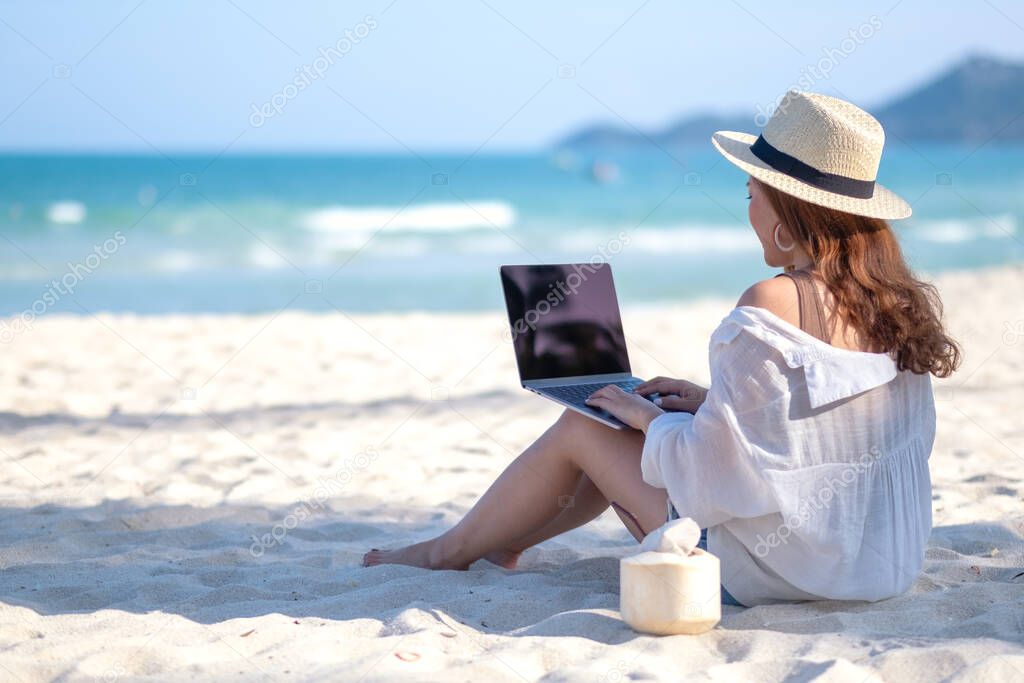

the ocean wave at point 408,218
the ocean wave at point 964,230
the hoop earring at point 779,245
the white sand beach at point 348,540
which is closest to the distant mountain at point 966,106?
the ocean wave at point 964,230

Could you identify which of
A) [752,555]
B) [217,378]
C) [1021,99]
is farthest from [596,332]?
[1021,99]

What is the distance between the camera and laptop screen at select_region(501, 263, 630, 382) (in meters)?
3.15

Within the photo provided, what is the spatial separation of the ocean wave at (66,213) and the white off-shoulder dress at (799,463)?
23600 millimetres

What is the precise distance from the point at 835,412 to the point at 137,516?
2649 mm

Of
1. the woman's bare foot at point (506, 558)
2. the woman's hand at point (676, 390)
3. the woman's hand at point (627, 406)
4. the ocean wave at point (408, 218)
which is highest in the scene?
the ocean wave at point (408, 218)

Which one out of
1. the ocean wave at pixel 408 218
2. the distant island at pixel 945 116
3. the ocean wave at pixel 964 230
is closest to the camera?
the ocean wave at pixel 964 230

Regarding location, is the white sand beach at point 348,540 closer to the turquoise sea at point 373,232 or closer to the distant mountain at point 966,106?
the turquoise sea at point 373,232

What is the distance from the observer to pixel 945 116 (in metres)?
62.9

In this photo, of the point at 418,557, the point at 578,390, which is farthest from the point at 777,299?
the point at 418,557

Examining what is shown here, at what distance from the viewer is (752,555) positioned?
2709mm

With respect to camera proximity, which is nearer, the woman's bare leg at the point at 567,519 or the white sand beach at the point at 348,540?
the white sand beach at the point at 348,540

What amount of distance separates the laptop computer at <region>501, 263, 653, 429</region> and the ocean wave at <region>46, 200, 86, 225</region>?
2280cm

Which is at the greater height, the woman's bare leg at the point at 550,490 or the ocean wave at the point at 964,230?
the ocean wave at the point at 964,230

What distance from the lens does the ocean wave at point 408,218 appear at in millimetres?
23234
